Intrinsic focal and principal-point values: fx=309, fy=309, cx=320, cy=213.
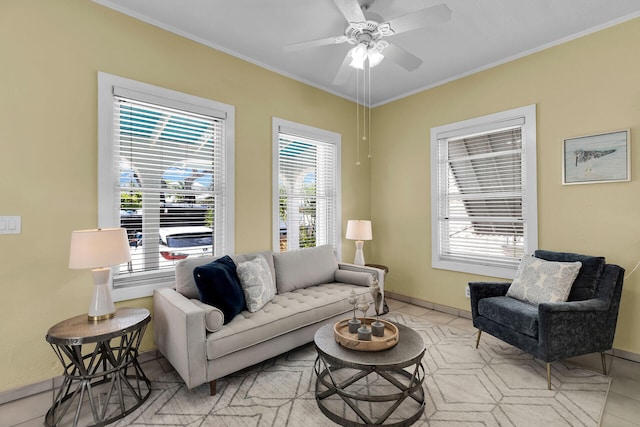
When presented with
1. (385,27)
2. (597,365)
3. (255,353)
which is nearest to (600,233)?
(597,365)

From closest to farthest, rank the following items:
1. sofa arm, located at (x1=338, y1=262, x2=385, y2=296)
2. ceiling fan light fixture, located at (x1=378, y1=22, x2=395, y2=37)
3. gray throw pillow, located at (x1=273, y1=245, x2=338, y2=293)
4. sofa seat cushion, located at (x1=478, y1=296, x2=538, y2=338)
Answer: ceiling fan light fixture, located at (x1=378, y1=22, x2=395, y2=37) < sofa seat cushion, located at (x1=478, y1=296, x2=538, y2=338) < gray throw pillow, located at (x1=273, y1=245, x2=338, y2=293) < sofa arm, located at (x1=338, y1=262, x2=385, y2=296)

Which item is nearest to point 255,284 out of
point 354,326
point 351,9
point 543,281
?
point 354,326

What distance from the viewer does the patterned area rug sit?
1971mm

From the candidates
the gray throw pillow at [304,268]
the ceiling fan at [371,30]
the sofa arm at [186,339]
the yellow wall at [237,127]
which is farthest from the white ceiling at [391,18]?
the sofa arm at [186,339]

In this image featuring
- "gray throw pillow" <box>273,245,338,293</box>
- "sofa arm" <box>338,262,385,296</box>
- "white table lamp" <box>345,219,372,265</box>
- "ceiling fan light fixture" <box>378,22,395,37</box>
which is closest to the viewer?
"ceiling fan light fixture" <box>378,22,395,37</box>

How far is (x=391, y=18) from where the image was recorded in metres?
2.68

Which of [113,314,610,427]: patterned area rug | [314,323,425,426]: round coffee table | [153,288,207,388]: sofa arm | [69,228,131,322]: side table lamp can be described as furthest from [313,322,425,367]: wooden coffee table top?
[69,228,131,322]: side table lamp

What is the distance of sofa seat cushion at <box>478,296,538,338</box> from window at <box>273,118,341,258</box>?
6.89ft

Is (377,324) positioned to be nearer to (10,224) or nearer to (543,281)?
(543,281)

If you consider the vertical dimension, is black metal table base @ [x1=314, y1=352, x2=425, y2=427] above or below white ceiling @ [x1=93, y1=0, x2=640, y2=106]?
below

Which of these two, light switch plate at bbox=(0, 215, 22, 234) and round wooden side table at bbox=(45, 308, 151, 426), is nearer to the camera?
round wooden side table at bbox=(45, 308, 151, 426)

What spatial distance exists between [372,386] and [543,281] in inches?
68.3

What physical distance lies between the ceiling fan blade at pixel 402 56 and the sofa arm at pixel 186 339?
2.50 m

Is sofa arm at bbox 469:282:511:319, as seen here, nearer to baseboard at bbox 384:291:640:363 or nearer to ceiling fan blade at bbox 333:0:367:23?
baseboard at bbox 384:291:640:363
